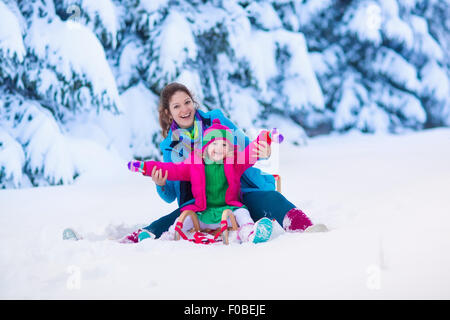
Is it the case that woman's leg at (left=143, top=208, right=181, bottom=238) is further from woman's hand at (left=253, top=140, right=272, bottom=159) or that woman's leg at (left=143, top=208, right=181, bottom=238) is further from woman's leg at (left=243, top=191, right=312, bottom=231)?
woman's hand at (left=253, top=140, right=272, bottom=159)

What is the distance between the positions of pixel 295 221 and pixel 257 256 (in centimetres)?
49

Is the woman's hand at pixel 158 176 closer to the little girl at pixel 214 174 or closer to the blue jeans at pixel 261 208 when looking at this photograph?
the little girl at pixel 214 174

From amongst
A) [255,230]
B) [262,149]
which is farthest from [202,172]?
[255,230]

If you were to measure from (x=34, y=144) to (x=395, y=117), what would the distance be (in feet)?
19.5

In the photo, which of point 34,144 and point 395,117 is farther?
point 395,117

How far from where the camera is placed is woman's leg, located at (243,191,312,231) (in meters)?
2.02

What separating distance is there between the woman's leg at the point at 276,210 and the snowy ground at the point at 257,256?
8.4 inches

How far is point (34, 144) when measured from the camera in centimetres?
397

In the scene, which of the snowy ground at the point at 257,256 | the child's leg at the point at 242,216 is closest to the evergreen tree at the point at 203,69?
the snowy ground at the point at 257,256

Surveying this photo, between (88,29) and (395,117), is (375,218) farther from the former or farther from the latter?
(395,117)

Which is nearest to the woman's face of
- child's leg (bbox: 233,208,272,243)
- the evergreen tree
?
child's leg (bbox: 233,208,272,243)

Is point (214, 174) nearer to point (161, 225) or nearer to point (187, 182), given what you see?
point (187, 182)

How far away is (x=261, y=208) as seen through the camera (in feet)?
7.23
